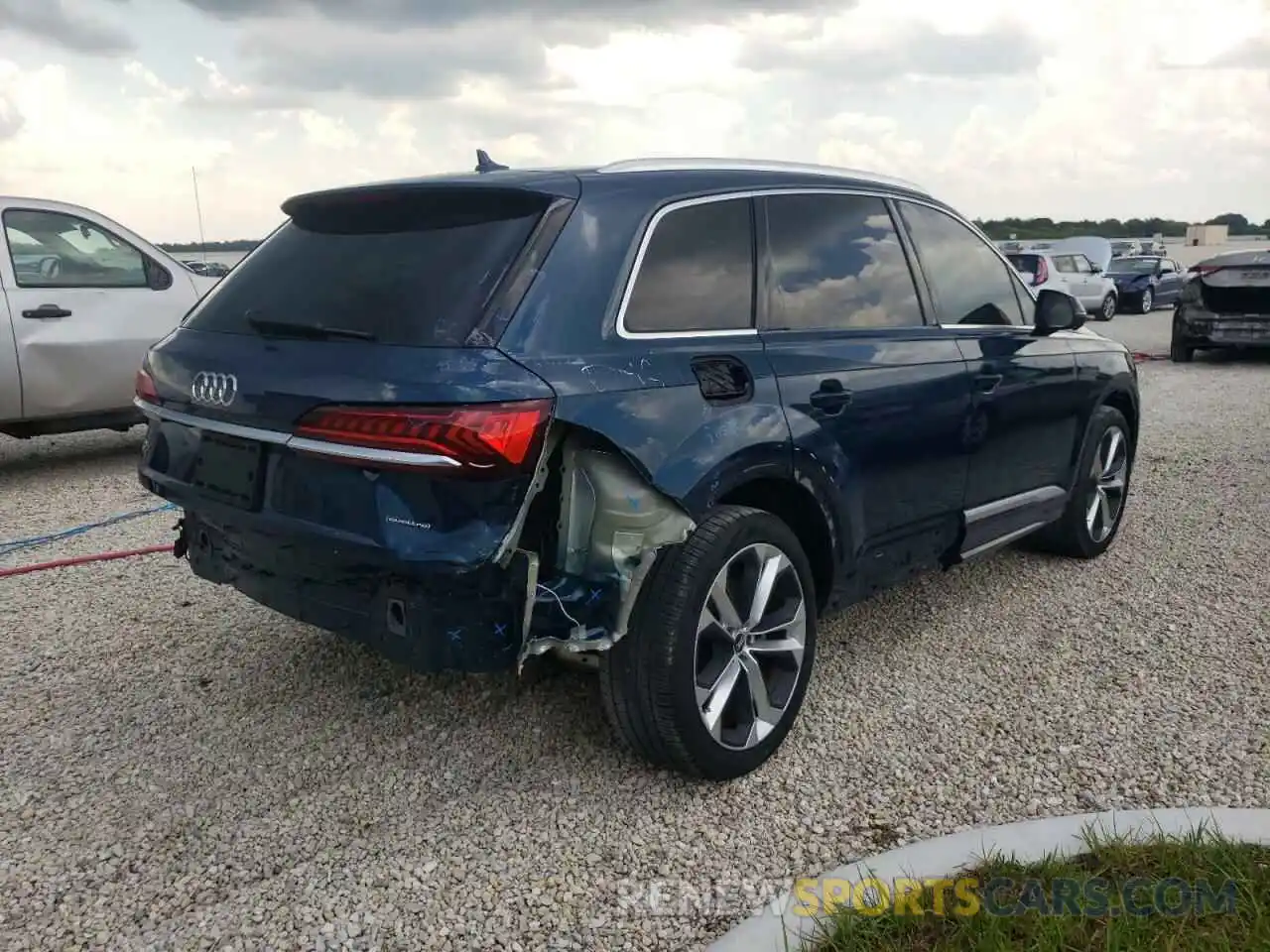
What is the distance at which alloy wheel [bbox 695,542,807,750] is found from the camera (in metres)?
3.04

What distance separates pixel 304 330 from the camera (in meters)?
2.92

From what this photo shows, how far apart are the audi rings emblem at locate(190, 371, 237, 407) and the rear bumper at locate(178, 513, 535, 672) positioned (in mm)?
346

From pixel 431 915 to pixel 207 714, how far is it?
142 cm

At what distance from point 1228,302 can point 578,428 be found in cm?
1313

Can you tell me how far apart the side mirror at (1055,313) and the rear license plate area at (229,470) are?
127 inches

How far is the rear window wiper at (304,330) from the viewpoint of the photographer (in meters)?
2.80

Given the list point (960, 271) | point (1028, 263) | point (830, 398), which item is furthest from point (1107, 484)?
point (1028, 263)

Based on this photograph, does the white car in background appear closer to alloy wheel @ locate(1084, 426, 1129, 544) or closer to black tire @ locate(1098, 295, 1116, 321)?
black tire @ locate(1098, 295, 1116, 321)

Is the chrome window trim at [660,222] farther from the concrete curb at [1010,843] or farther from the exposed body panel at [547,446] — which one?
the concrete curb at [1010,843]

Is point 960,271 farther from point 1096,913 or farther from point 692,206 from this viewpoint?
point 1096,913

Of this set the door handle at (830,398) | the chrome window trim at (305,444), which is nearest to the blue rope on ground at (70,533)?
the chrome window trim at (305,444)

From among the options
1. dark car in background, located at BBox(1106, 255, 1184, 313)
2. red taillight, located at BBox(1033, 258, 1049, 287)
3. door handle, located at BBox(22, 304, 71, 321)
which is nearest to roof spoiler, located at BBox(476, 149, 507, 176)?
door handle, located at BBox(22, 304, 71, 321)

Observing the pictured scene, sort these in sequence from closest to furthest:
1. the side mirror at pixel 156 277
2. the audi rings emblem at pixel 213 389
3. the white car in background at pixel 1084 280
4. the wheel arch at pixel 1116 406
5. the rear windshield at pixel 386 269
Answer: the rear windshield at pixel 386 269, the audi rings emblem at pixel 213 389, the wheel arch at pixel 1116 406, the side mirror at pixel 156 277, the white car in background at pixel 1084 280

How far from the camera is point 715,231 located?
327 centimetres
